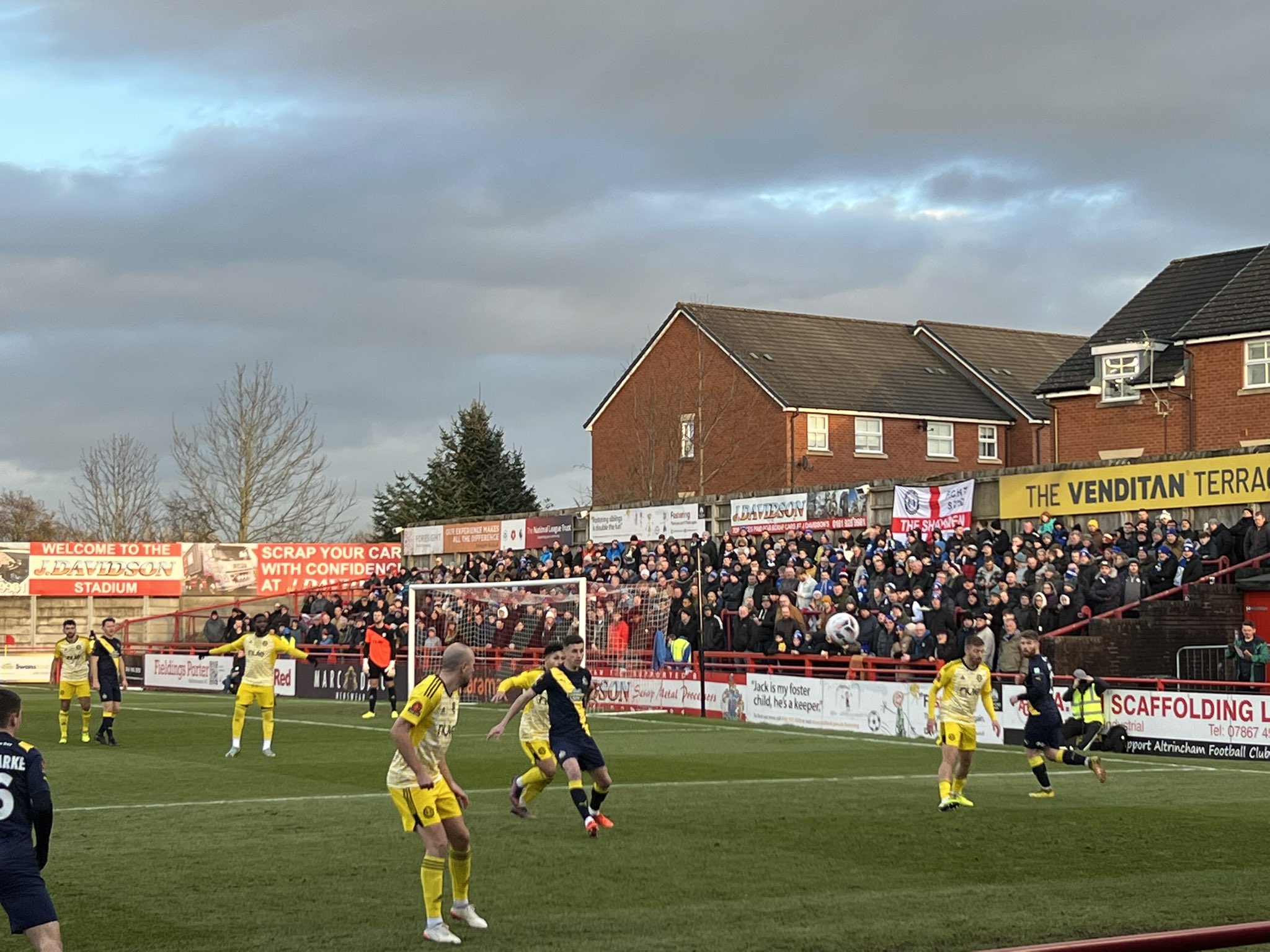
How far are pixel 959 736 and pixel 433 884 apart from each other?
826cm

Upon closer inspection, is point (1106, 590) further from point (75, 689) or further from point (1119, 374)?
point (1119, 374)

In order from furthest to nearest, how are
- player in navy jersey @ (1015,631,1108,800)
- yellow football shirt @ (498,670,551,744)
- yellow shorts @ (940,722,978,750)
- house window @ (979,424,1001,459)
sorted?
house window @ (979,424,1001,459) → player in navy jersey @ (1015,631,1108,800) → yellow shorts @ (940,722,978,750) → yellow football shirt @ (498,670,551,744)

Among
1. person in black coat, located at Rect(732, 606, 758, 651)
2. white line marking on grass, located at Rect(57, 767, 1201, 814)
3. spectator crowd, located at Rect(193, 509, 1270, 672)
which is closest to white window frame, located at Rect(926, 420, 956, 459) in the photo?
spectator crowd, located at Rect(193, 509, 1270, 672)

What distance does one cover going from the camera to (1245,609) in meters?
28.2

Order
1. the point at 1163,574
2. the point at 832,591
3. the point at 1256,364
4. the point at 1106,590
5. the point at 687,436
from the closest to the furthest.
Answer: the point at 1106,590 → the point at 1163,574 → the point at 832,591 → the point at 1256,364 → the point at 687,436

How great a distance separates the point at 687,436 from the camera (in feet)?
194

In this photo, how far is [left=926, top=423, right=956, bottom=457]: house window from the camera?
57.1 meters

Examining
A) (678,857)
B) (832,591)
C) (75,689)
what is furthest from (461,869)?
(832,591)

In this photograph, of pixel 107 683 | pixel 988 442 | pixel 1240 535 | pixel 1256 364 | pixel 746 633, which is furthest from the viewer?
pixel 988 442

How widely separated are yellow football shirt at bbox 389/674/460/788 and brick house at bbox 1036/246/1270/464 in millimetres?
32410

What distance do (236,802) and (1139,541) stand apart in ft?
61.1

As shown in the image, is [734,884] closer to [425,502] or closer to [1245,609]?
[1245,609]

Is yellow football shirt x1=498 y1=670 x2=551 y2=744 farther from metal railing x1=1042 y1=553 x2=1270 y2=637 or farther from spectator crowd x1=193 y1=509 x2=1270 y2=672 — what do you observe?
metal railing x1=1042 y1=553 x2=1270 y2=637

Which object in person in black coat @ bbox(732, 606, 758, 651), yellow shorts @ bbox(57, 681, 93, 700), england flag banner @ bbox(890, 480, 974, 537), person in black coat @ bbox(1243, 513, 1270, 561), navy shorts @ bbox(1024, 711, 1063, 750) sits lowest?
navy shorts @ bbox(1024, 711, 1063, 750)
